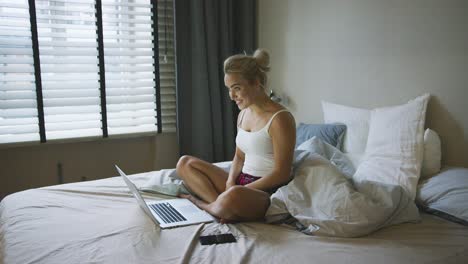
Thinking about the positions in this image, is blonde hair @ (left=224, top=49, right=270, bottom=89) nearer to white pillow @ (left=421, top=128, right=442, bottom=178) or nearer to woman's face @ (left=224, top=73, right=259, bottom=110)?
woman's face @ (left=224, top=73, right=259, bottom=110)

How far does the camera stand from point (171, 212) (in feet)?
6.15

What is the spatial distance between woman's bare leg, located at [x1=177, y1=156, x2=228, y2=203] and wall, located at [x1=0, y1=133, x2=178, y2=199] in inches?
56.3

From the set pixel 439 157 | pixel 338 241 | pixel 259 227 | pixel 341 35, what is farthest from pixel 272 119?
pixel 341 35

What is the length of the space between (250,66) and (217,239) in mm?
874

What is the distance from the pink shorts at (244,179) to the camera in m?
2.05

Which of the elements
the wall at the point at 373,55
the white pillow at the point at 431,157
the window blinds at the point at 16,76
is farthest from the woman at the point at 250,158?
the window blinds at the point at 16,76

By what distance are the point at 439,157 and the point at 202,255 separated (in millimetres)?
1332

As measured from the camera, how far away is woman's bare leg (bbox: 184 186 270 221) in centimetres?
174

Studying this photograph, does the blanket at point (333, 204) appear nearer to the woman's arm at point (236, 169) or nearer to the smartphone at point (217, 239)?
the smartphone at point (217, 239)

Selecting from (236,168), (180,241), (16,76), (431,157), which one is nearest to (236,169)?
(236,168)

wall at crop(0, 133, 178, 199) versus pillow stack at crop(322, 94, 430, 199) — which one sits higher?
pillow stack at crop(322, 94, 430, 199)

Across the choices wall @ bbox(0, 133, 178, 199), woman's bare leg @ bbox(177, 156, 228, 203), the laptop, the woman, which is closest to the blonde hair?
the woman

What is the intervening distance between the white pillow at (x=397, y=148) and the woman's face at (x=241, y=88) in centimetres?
66

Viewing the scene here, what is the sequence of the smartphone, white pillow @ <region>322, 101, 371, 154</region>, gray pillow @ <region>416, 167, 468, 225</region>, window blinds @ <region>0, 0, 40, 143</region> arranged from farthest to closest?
1. window blinds @ <region>0, 0, 40, 143</region>
2. white pillow @ <region>322, 101, 371, 154</region>
3. gray pillow @ <region>416, 167, 468, 225</region>
4. the smartphone
